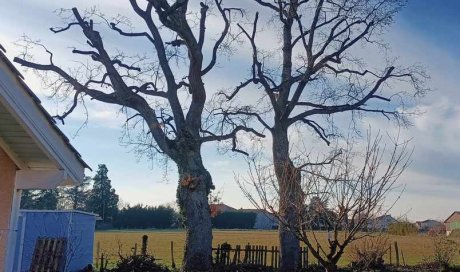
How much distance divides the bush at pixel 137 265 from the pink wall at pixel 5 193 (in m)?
15.5

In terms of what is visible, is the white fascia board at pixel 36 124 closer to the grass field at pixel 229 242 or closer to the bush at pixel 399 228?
the bush at pixel 399 228

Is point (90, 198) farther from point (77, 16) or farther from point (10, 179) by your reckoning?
point (10, 179)

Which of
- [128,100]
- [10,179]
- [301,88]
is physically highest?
[301,88]

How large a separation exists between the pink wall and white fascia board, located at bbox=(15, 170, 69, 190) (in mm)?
69

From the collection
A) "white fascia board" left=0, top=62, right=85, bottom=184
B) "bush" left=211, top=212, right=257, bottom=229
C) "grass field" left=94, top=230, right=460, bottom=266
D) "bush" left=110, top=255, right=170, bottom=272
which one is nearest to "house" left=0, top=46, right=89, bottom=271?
"white fascia board" left=0, top=62, right=85, bottom=184

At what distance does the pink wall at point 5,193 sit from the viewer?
16.8ft

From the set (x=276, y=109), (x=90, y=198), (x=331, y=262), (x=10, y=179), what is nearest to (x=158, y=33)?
(x=276, y=109)

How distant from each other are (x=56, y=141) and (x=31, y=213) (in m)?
16.1

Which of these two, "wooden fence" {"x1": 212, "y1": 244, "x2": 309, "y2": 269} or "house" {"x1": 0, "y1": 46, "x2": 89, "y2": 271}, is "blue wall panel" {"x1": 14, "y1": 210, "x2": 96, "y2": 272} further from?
"house" {"x1": 0, "y1": 46, "x2": 89, "y2": 271}

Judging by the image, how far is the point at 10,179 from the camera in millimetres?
5250

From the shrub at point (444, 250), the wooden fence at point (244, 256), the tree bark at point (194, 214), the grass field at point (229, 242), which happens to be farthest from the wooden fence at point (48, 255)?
the shrub at point (444, 250)

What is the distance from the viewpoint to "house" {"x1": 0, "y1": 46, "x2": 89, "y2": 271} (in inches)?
185

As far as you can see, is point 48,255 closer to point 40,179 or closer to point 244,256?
point 244,256

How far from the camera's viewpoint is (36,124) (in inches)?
186
